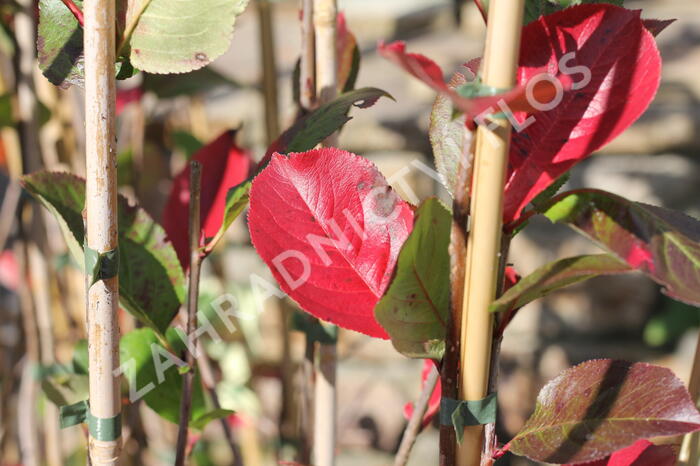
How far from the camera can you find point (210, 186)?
49cm

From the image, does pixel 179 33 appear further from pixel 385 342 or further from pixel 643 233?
pixel 385 342

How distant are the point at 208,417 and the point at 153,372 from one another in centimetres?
4

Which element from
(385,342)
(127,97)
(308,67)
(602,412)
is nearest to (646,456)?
(602,412)

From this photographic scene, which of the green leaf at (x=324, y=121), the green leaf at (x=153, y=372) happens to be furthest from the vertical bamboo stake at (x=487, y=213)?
the green leaf at (x=153, y=372)

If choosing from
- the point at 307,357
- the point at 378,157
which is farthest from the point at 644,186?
the point at 307,357

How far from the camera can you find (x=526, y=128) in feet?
0.97

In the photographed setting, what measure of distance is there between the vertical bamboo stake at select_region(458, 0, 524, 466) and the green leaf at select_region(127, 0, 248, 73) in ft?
0.46

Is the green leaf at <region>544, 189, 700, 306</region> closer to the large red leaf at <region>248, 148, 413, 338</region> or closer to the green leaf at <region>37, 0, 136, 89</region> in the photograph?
the large red leaf at <region>248, 148, 413, 338</region>

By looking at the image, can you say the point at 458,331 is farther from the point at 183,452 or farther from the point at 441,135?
the point at 183,452

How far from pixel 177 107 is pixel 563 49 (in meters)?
0.90

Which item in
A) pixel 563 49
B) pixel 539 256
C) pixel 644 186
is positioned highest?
pixel 563 49

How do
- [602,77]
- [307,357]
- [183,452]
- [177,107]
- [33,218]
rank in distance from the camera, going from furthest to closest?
[177,107] → [33,218] → [307,357] → [183,452] → [602,77]

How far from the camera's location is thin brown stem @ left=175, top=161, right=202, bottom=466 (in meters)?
0.37

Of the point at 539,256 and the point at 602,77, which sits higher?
the point at 602,77
